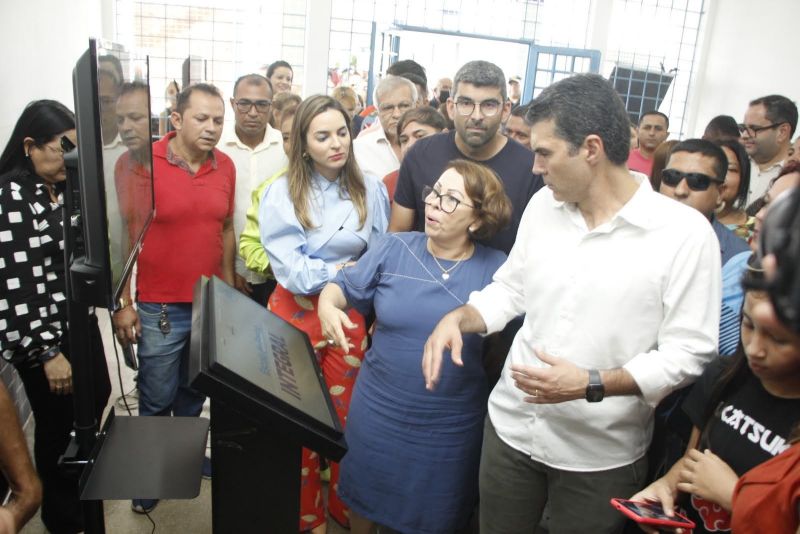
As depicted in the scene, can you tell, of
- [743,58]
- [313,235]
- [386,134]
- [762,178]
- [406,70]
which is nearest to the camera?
[313,235]

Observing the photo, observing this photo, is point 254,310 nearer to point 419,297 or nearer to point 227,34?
point 419,297

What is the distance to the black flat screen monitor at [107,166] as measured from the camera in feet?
3.45

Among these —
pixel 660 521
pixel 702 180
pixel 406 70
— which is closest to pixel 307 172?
pixel 702 180

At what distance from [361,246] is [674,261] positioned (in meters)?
1.20

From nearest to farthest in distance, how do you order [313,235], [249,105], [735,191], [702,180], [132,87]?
[132,87] < [702,180] < [313,235] < [735,191] < [249,105]

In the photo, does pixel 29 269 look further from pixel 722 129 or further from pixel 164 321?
pixel 722 129

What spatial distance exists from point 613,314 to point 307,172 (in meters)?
1.28

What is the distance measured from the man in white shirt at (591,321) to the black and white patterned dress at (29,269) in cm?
128

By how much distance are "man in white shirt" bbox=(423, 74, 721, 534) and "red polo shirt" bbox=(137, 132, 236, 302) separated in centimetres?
127

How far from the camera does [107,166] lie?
3.82ft

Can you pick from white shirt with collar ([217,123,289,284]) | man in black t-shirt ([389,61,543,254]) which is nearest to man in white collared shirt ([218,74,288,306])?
white shirt with collar ([217,123,289,284])

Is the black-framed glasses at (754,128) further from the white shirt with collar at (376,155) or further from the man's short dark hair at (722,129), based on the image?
the white shirt with collar at (376,155)

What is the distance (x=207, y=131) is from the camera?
95.3 inches

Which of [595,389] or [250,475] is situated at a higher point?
[595,389]
